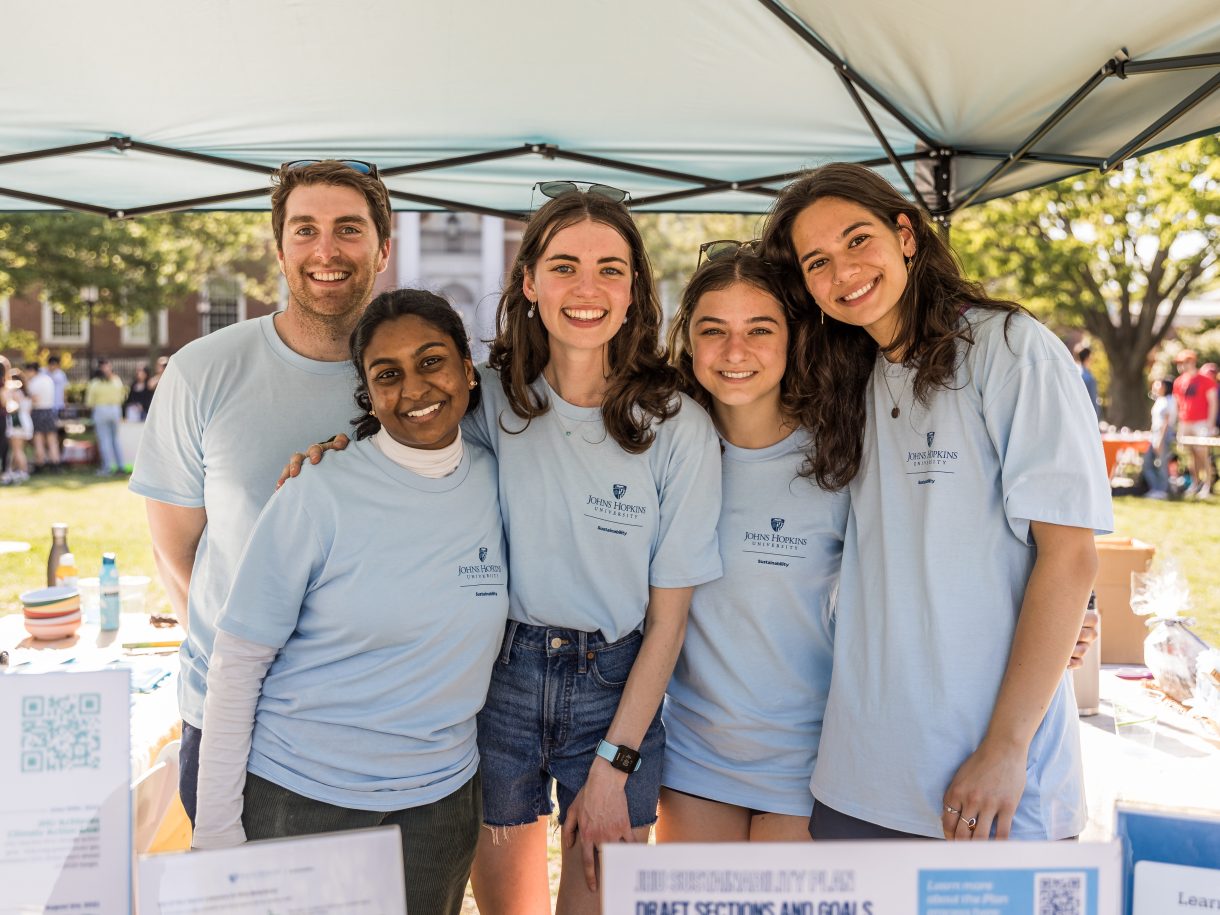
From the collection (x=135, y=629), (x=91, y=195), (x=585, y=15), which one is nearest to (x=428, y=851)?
(x=585, y=15)

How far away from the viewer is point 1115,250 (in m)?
19.3

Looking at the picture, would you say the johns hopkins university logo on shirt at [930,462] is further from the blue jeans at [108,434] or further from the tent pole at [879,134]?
the blue jeans at [108,434]

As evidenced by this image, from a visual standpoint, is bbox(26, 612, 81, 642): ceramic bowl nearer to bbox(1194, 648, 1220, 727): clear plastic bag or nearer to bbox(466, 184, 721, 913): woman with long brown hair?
bbox(466, 184, 721, 913): woman with long brown hair

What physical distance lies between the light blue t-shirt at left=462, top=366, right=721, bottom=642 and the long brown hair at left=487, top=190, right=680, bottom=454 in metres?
0.04

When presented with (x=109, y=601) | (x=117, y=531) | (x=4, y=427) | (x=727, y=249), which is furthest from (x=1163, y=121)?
(x=4, y=427)

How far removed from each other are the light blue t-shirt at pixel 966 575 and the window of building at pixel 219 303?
30739mm

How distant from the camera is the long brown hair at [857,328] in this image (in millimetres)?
2066

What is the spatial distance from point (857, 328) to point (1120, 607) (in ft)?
7.54

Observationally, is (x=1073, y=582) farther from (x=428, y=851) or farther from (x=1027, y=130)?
(x=1027, y=130)

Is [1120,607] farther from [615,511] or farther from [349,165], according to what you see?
[349,165]

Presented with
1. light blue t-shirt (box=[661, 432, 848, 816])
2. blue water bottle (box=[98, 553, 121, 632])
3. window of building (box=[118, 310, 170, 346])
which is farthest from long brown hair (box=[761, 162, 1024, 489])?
window of building (box=[118, 310, 170, 346])

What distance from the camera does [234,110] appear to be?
3723mm

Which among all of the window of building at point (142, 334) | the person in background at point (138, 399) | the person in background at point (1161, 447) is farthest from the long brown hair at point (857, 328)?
the window of building at point (142, 334)

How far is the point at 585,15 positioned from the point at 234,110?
1.55m
